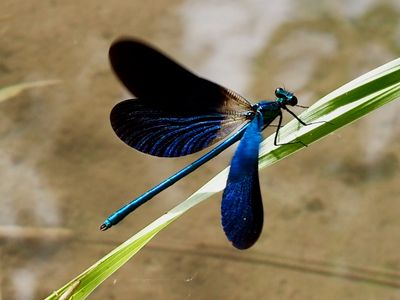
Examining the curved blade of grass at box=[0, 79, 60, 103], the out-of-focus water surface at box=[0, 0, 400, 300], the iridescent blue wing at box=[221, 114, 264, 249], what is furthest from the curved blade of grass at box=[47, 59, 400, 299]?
the curved blade of grass at box=[0, 79, 60, 103]

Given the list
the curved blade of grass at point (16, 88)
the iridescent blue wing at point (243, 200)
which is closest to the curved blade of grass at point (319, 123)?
the iridescent blue wing at point (243, 200)

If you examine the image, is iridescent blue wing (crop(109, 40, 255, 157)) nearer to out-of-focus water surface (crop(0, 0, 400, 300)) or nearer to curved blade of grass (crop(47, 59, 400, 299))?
curved blade of grass (crop(47, 59, 400, 299))

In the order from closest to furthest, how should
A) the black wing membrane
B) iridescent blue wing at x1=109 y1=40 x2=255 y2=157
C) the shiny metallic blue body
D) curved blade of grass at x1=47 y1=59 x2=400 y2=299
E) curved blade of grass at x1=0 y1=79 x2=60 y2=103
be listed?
curved blade of grass at x1=47 y1=59 x2=400 y2=299, the shiny metallic blue body, iridescent blue wing at x1=109 y1=40 x2=255 y2=157, the black wing membrane, curved blade of grass at x1=0 y1=79 x2=60 y2=103

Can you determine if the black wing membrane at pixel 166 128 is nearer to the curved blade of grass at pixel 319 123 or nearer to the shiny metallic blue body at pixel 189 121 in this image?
the shiny metallic blue body at pixel 189 121

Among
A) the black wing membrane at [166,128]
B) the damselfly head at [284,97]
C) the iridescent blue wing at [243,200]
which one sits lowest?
the iridescent blue wing at [243,200]

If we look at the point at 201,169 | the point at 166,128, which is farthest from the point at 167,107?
the point at 201,169

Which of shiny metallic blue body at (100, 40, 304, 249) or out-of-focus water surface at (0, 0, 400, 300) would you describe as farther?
out-of-focus water surface at (0, 0, 400, 300)

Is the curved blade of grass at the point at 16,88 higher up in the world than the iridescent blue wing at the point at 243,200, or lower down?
higher up
